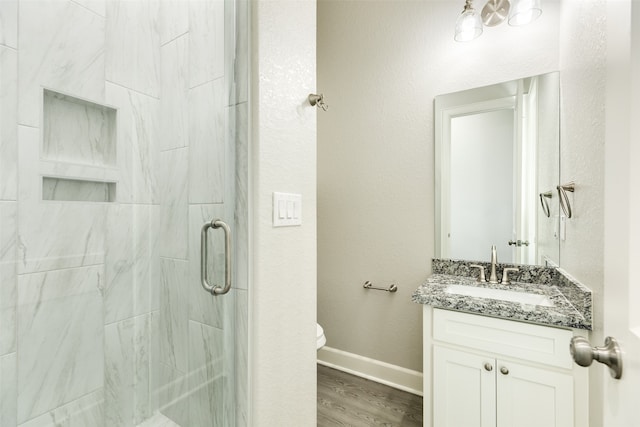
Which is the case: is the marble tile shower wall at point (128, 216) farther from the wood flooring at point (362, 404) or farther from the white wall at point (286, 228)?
the wood flooring at point (362, 404)

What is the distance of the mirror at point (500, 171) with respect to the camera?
5.58 ft

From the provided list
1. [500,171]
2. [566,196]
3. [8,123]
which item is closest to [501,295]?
[566,196]

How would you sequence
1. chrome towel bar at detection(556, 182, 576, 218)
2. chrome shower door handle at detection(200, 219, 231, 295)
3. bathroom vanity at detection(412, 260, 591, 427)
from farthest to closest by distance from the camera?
chrome towel bar at detection(556, 182, 576, 218), bathroom vanity at detection(412, 260, 591, 427), chrome shower door handle at detection(200, 219, 231, 295)

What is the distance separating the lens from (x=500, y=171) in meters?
1.87

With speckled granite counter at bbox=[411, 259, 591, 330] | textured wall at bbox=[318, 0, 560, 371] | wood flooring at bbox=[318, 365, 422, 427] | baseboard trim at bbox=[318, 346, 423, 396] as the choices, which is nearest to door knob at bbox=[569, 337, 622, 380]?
speckled granite counter at bbox=[411, 259, 591, 330]

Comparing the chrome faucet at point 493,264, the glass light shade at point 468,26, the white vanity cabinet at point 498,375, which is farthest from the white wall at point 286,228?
the chrome faucet at point 493,264

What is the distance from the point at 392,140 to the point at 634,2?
1.75 m

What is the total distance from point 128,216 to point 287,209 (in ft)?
1.73

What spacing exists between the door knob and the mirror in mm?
1288

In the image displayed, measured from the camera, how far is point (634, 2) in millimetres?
468

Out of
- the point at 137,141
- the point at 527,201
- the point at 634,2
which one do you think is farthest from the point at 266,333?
the point at 527,201

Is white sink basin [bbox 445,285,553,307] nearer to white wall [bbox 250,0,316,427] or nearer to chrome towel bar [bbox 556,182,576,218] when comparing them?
chrome towel bar [bbox 556,182,576,218]

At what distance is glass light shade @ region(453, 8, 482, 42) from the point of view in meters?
1.78

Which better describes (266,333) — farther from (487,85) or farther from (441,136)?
(487,85)
